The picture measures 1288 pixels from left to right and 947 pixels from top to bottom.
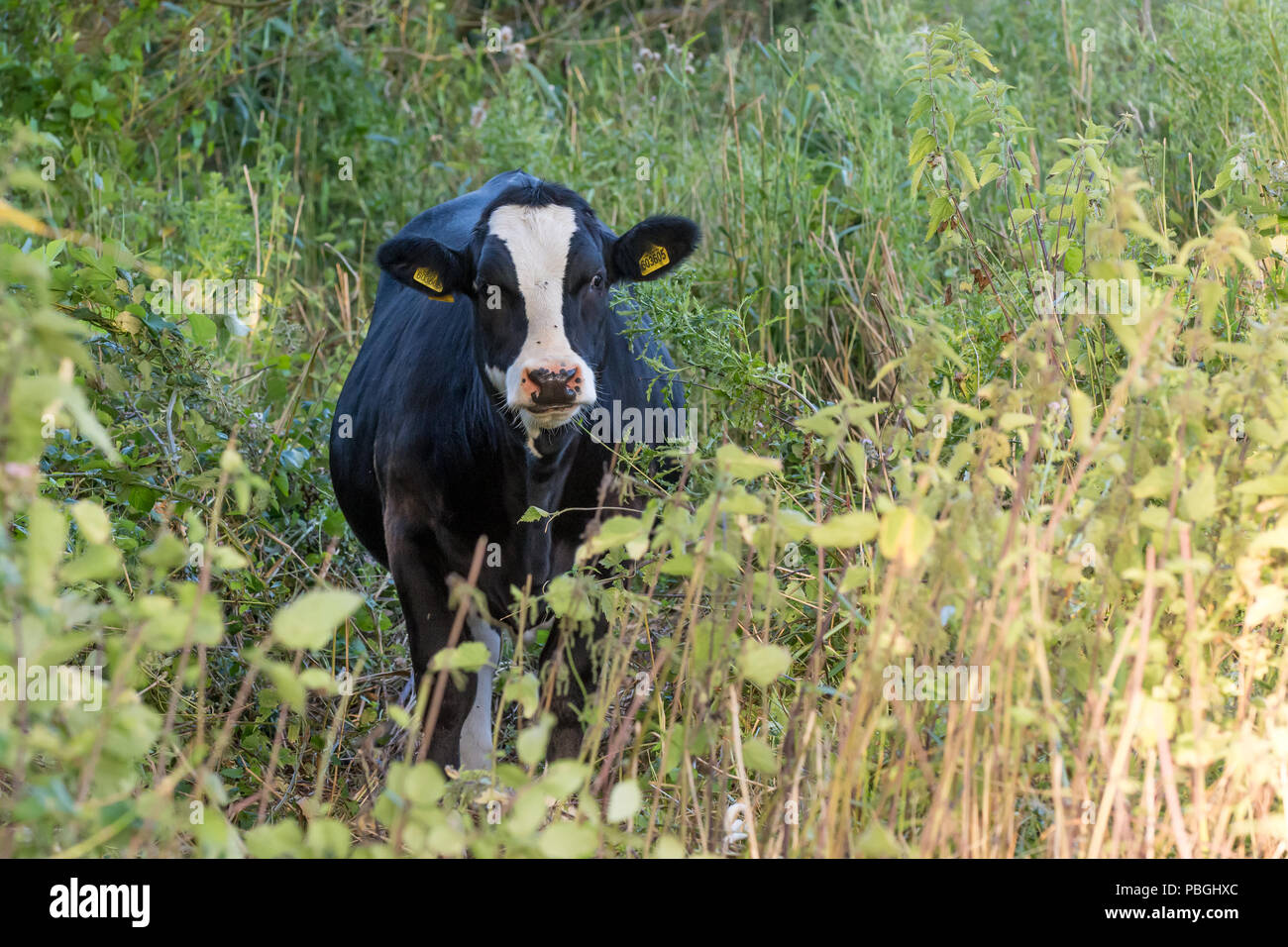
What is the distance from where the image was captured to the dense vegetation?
225cm

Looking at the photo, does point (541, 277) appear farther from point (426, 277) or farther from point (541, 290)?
point (426, 277)

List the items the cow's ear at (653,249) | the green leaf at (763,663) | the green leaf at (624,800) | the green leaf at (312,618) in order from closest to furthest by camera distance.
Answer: the green leaf at (312,618) < the green leaf at (624,800) < the green leaf at (763,663) < the cow's ear at (653,249)

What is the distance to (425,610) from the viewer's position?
4.16m

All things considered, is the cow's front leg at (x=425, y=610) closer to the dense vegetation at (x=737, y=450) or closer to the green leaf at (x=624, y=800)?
the dense vegetation at (x=737, y=450)

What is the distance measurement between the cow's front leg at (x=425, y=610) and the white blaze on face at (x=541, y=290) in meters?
0.56

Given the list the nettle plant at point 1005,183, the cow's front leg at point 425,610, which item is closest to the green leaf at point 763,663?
the nettle plant at point 1005,183

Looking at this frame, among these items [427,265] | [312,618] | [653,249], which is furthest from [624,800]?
[653,249]

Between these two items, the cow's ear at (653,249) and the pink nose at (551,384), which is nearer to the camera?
the pink nose at (551,384)

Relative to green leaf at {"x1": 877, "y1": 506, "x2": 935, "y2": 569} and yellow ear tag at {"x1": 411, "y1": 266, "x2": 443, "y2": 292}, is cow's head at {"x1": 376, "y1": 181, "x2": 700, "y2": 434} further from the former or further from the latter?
green leaf at {"x1": 877, "y1": 506, "x2": 935, "y2": 569}

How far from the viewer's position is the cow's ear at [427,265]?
401 centimetres

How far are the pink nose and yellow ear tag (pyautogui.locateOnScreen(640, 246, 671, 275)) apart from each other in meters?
0.70
